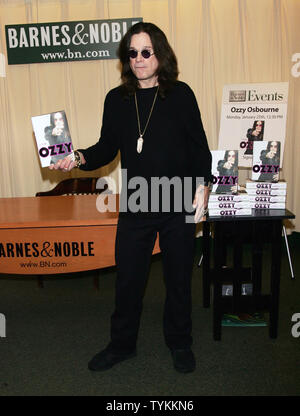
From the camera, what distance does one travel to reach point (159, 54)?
2.12 meters

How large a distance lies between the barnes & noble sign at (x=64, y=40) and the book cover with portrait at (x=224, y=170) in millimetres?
→ 2646

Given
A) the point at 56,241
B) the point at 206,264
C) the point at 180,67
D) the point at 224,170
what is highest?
the point at 180,67

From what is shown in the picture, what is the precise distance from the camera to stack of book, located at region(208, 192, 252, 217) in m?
2.64

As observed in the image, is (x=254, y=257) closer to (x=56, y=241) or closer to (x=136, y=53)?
(x=56, y=241)

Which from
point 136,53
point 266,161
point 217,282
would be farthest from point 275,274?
point 136,53

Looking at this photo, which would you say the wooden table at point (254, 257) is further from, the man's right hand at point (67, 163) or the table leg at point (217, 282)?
the man's right hand at point (67, 163)

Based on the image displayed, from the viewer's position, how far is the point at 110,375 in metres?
2.40

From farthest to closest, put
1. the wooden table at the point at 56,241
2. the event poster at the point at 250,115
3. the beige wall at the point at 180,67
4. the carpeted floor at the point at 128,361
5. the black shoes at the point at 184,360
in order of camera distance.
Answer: the beige wall at the point at 180,67
the event poster at the point at 250,115
the wooden table at the point at 56,241
the black shoes at the point at 184,360
the carpeted floor at the point at 128,361

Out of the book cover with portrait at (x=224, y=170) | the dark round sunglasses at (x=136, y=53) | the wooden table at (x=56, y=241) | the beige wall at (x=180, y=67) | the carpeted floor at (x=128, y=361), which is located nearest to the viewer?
the dark round sunglasses at (x=136, y=53)

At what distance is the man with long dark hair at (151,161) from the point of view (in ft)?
7.08

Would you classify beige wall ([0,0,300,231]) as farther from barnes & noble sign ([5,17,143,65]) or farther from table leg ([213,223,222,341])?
table leg ([213,223,222,341])

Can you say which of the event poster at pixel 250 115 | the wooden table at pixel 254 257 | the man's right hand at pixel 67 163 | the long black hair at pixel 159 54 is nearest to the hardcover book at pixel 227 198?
the wooden table at pixel 254 257

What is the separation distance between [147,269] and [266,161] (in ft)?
3.44

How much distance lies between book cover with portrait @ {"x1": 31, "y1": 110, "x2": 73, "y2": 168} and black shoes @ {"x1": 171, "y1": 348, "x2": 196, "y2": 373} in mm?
1342
